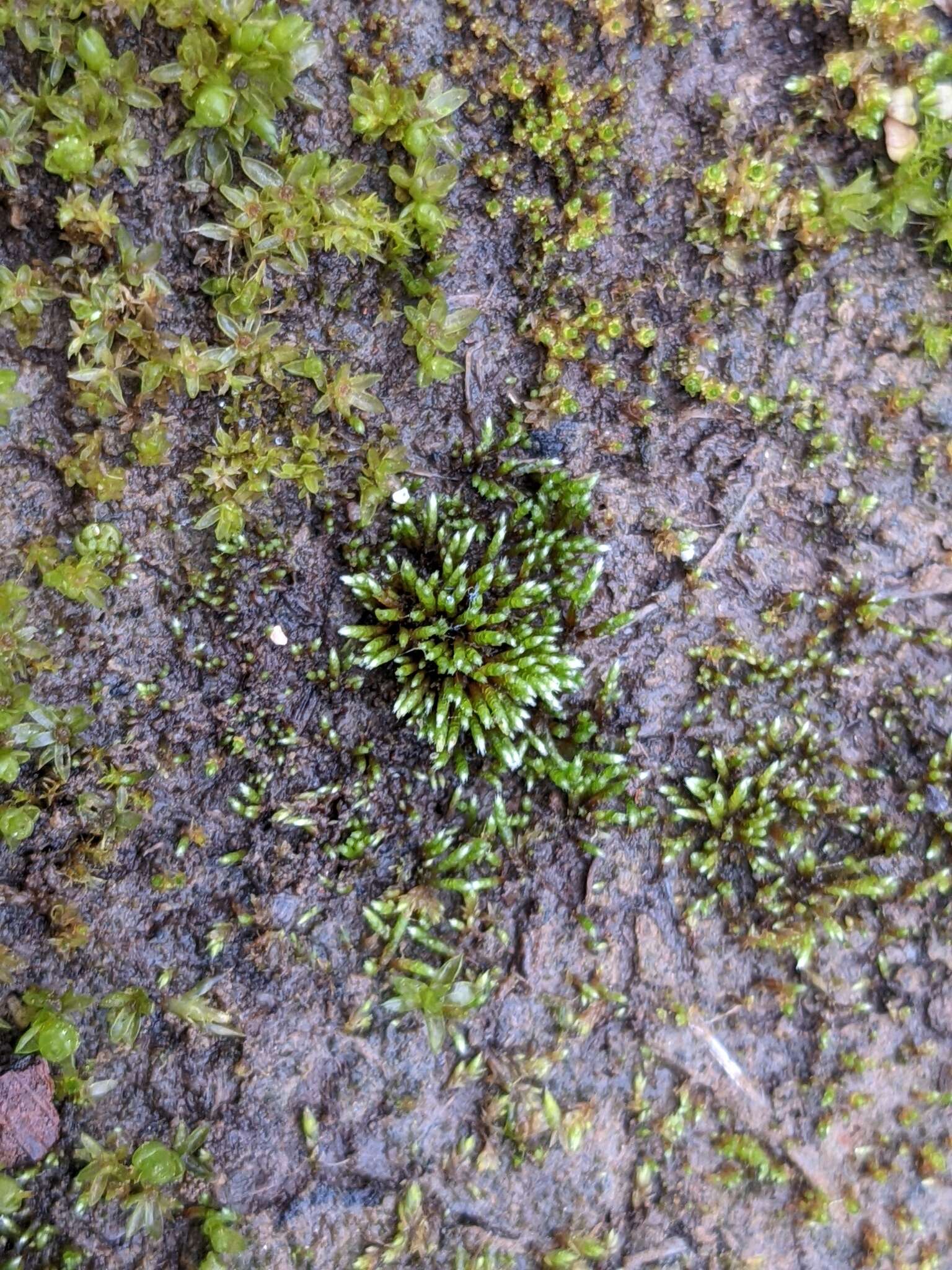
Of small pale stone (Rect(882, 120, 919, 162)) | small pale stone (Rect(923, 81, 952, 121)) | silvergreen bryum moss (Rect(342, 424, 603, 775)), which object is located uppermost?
small pale stone (Rect(923, 81, 952, 121))

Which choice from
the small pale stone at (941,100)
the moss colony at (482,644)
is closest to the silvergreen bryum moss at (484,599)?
the moss colony at (482,644)

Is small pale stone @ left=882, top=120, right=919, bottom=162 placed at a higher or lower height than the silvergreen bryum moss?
higher

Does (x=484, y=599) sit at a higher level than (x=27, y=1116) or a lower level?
higher

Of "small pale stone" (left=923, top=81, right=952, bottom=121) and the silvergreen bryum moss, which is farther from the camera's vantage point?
the silvergreen bryum moss

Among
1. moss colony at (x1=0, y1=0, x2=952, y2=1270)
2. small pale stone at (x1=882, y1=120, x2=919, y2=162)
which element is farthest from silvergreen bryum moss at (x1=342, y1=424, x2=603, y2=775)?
small pale stone at (x1=882, y1=120, x2=919, y2=162)

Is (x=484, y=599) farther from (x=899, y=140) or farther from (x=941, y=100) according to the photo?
(x=941, y=100)

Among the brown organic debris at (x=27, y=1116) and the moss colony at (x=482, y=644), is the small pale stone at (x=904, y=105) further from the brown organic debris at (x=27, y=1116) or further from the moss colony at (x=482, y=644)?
the brown organic debris at (x=27, y=1116)

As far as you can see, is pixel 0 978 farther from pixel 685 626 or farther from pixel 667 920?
pixel 685 626

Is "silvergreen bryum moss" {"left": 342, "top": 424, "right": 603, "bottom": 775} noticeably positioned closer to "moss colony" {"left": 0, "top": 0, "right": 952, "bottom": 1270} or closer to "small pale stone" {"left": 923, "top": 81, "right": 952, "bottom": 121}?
"moss colony" {"left": 0, "top": 0, "right": 952, "bottom": 1270}

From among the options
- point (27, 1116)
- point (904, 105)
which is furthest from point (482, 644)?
point (904, 105)
